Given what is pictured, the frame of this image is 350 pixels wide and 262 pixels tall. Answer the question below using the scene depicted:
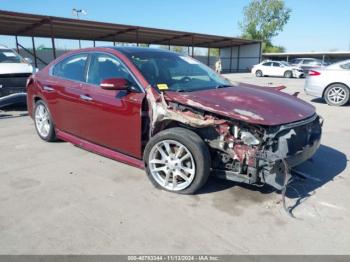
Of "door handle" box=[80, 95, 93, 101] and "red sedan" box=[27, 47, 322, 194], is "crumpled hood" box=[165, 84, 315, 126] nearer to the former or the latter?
"red sedan" box=[27, 47, 322, 194]

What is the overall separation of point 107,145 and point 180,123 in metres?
1.19

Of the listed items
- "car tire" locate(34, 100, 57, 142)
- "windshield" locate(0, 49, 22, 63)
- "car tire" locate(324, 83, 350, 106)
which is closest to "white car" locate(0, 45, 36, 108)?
"windshield" locate(0, 49, 22, 63)

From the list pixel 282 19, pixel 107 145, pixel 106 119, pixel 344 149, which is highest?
pixel 282 19

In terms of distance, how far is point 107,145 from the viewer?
4.14 m

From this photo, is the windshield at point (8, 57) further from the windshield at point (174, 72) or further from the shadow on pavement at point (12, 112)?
the windshield at point (174, 72)

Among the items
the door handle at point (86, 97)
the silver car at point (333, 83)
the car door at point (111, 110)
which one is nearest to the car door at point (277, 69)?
the silver car at point (333, 83)

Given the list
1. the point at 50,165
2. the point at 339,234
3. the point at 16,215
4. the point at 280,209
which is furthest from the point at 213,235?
the point at 50,165

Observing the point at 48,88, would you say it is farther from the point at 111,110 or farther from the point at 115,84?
the point at 115,84

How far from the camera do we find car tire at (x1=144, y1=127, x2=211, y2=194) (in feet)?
10.6

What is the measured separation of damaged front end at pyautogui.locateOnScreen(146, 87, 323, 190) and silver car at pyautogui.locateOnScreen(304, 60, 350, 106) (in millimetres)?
7108

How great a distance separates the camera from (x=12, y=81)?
8.27m

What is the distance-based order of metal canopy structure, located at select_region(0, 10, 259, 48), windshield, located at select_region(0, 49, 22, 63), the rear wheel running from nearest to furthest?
windshield, located at select_region(0, 49, 22, 63)
metal canopy structure, located at select_region(0, 10, 259, 48)
the rear wheel

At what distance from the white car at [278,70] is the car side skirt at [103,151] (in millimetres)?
25784

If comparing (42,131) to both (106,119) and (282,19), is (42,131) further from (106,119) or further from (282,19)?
(282,19)
